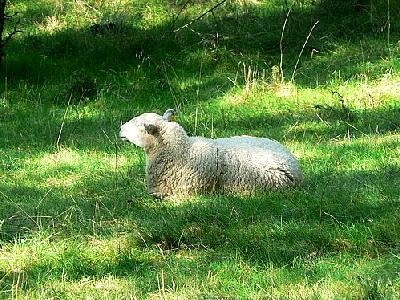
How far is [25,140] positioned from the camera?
980cm

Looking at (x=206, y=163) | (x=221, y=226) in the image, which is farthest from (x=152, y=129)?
(x=221, y=226)

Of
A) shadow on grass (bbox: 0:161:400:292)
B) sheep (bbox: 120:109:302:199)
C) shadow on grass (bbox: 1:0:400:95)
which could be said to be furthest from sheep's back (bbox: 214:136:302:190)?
shadow on grass (bbox: 1:0:400:95)

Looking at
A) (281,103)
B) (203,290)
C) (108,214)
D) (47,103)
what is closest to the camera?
(203,290)

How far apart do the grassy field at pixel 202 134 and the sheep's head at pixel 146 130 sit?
0.43 m

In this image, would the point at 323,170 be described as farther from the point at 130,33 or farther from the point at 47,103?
the point at 130,33

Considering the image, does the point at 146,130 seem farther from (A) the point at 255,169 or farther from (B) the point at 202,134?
(B) the point at 202,134

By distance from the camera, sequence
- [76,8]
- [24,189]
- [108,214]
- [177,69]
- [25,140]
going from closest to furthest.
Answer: [108,214], [24,189], [25,140], [177,69], [76,8]

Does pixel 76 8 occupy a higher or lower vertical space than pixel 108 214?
higher

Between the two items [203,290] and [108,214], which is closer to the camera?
[203,290]

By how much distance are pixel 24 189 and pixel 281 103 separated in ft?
14.3

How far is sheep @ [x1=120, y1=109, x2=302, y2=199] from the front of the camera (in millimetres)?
7121

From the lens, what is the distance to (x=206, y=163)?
7184mm

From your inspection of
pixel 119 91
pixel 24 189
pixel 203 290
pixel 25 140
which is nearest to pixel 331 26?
pixel 119 91

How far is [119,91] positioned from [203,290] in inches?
293
